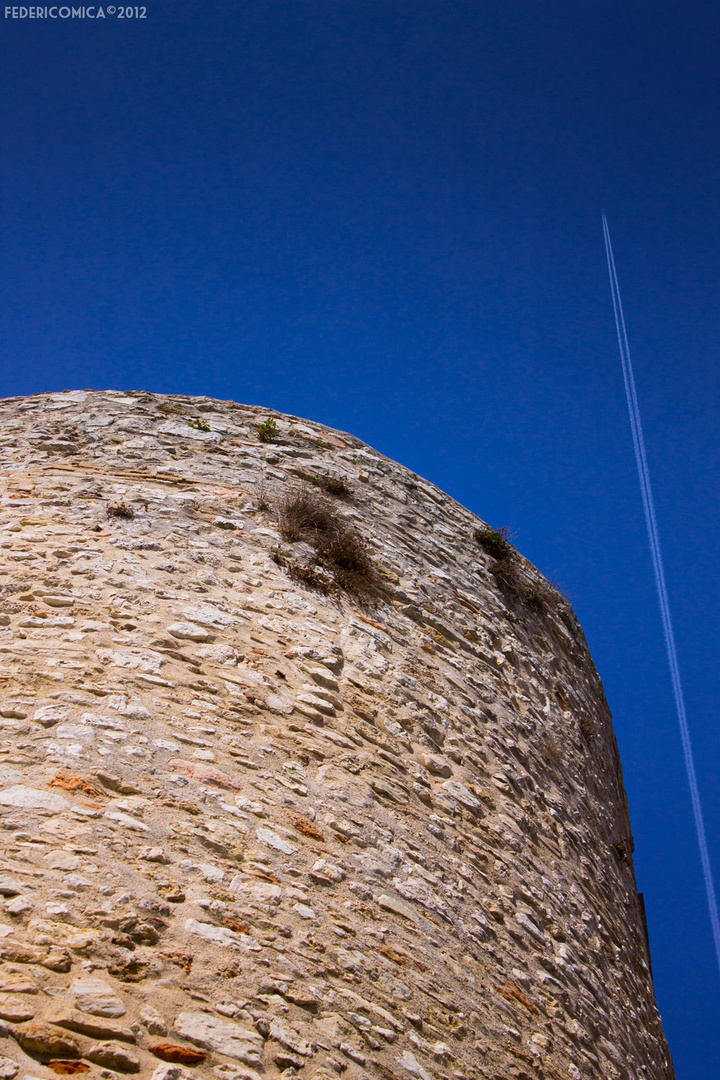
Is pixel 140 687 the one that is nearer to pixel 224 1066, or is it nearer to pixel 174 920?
pixel 174 920

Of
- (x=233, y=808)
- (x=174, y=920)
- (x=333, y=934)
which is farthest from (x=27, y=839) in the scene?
(x=333, y=934)

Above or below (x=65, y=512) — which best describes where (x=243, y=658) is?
below

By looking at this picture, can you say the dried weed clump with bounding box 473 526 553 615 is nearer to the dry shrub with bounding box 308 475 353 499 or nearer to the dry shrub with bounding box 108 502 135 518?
the dry shrub with bounding box 308 475 353 499

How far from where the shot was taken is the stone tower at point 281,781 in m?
3.04

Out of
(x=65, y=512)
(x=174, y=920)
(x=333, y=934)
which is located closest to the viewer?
(x=174, y=920)

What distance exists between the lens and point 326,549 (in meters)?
6.54

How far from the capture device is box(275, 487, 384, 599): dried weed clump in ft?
20.5

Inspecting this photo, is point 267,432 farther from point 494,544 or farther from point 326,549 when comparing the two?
point 494,544

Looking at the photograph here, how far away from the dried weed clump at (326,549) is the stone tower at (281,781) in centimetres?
2

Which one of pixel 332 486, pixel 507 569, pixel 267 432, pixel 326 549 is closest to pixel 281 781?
pixel 326 549

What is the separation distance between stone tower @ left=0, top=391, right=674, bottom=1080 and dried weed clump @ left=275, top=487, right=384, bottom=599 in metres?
0.02

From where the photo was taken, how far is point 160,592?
5.30m

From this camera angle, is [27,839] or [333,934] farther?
[333,934]

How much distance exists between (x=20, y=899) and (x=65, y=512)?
3.61 meters
